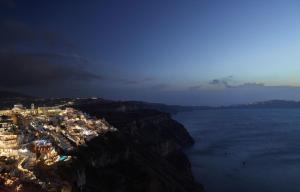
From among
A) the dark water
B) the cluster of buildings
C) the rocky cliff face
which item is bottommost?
the dark water

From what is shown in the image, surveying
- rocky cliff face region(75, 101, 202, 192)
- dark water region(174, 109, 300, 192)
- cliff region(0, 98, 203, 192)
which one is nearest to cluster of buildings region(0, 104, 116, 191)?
cliff region(0, 98, 203, 192)

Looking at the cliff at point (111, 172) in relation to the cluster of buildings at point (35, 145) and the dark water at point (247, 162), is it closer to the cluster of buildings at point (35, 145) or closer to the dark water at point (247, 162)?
the cluster of buildings at point (35, 145)

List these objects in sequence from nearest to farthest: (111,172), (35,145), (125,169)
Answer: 1. (35,145)
2. (111,172)
3. (125,169)

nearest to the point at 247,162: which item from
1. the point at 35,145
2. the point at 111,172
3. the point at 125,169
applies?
the point at 125,169

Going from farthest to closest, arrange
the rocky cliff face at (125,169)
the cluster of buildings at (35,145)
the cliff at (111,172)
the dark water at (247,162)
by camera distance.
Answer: the dark water at (247,162) → the rocky cliff face at (125,169) → the cliff at (111,172) → the cluster of buildings at (35,145)

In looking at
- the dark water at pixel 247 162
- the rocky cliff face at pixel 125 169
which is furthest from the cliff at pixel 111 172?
the dark water at pixel 247 162

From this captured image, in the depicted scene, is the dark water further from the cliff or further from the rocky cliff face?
the cliff

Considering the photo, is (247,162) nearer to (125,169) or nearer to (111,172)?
(125,169)

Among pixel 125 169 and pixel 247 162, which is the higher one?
pixel 125 169

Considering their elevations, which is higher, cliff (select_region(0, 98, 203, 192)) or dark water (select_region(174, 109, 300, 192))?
cliff (select_region(0, 98, 203, 192))
